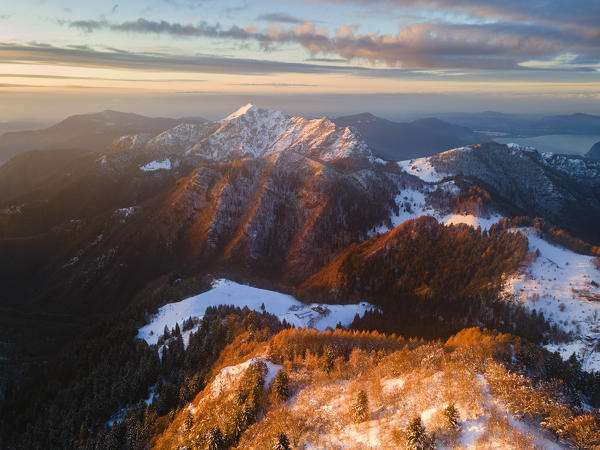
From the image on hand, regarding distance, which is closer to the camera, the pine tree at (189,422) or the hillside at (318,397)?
the hillside at (318,397)

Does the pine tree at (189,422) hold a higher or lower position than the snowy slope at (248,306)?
higher

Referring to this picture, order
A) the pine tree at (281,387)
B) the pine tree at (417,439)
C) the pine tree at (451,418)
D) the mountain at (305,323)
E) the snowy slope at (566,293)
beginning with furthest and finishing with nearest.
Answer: the snowy slope at (566,293) < the pine tree at (281,387) < the mountain at (305,323) < the pine tree at (451,418) < the pine tree at (417,439)

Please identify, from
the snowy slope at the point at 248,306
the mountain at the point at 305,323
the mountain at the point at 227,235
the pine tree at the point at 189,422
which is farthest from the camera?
the mountain at the point at 227,235

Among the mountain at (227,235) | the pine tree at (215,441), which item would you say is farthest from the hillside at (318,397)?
the mountain at (227,235)

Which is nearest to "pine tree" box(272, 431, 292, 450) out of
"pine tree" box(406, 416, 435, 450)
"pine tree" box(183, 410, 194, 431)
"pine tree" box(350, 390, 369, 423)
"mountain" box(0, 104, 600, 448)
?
"mountain" box(0, 104, 600, 448)

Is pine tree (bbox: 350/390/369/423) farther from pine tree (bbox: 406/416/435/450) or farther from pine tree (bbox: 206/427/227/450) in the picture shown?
pine tree (bbox: 206/427/227/450)

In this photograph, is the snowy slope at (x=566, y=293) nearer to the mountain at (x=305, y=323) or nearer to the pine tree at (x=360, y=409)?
the mountain at (x=305, y=323)

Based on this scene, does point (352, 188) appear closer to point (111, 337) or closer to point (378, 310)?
point (378, 310)

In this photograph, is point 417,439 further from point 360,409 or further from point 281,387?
point 281,387
